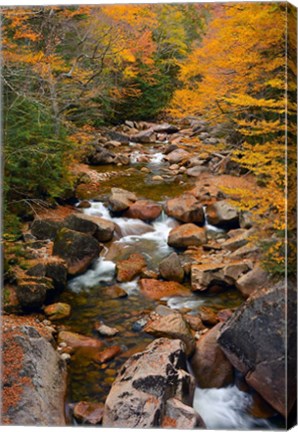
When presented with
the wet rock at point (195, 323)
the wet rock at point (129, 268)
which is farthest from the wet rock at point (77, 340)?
the wet rock at point (195, 323)

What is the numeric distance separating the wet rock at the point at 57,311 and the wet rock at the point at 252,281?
1.17 meters

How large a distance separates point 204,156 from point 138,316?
1171mm

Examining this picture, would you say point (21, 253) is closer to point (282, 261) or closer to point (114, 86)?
point (114, 86)

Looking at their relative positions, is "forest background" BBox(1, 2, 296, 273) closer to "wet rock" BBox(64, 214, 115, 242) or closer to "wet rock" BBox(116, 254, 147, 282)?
"wet rock" BBox(64, 214, 115, 242)

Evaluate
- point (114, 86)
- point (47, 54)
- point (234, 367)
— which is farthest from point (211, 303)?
point (47, 54)

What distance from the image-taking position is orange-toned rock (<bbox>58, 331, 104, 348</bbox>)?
3543 millimetres

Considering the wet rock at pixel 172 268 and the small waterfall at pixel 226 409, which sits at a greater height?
the wet rock at pixel 172 268

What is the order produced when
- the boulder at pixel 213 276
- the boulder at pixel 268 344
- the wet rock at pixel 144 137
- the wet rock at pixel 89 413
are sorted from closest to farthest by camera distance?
the boulder at pixel 268 344 < the wet rock at pixel 89 413 < the boulder at pixel 213 276 < the wet rock at pixel 144 137

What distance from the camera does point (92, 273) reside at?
3805 millimetres

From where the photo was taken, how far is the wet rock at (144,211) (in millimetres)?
3889

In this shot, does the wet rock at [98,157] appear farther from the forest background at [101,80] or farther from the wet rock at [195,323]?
the wet rock at [195,323]

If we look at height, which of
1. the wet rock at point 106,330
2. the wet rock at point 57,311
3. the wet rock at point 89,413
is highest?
the wet rock at point 57,311

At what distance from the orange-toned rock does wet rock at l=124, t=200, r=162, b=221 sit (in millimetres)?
905

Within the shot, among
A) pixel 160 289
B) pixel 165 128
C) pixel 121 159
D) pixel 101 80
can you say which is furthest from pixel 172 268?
pixel 101 80
